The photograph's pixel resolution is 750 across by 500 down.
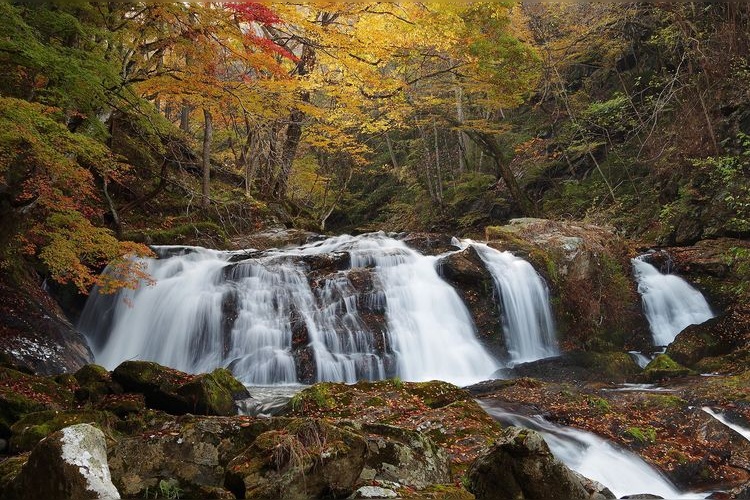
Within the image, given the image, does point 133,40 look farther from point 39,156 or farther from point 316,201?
point 316,201

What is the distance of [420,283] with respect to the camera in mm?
12172

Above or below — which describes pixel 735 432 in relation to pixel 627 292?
below

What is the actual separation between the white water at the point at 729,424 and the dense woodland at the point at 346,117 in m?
4.21

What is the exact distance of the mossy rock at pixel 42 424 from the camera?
4559 millimetres

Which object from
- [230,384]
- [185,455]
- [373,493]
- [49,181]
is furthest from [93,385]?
[373,493]

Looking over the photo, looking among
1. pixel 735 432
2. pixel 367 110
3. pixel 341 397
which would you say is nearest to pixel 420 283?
pixel 341 397

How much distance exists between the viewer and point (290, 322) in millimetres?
10742

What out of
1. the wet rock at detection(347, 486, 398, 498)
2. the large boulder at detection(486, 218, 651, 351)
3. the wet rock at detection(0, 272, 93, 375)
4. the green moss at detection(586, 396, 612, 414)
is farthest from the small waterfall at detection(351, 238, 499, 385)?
the wet rock at detection(347, 486, 398, 498)

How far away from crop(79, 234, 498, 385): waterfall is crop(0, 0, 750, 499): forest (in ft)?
0.29

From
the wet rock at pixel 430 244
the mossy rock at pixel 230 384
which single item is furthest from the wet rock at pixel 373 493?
the wet rock at pixel 430 244

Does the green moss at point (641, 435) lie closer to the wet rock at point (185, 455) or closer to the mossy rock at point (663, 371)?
the mossy rock at point (663, 371)

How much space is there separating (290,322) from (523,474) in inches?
293

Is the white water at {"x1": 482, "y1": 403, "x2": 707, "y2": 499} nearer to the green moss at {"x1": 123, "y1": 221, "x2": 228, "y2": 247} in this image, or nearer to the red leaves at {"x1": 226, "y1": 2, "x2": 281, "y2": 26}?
the red leaves at {"x1": 226, "y1": 2, "x2": 281, "y2": 26}

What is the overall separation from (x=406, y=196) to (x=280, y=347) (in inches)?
758
